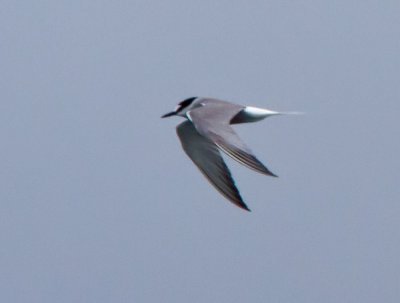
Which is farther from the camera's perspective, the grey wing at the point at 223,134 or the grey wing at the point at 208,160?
the grey wing at the point at 208,160

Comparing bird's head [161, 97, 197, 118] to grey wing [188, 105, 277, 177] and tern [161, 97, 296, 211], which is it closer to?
tern [161, 97, 296, 211]

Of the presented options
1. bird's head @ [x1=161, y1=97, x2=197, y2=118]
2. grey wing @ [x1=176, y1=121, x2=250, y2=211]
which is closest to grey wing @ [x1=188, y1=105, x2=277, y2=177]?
grey wing @ [x1=176, y1=121, x2=250, y2=211]

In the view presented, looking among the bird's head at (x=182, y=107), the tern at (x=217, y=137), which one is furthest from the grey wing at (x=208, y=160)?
the bird's head at (x=182, y=107)

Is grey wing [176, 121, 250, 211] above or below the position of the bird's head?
below

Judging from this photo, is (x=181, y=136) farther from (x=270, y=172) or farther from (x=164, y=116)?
(x=270, y=172)

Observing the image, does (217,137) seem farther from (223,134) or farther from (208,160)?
(208,160)

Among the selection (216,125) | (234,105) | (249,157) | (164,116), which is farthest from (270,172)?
(164,116)

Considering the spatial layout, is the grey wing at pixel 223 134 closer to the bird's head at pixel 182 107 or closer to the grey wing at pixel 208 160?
the grey wing at pixel 208 160

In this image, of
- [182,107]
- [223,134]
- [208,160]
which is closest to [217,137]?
[223,134]
